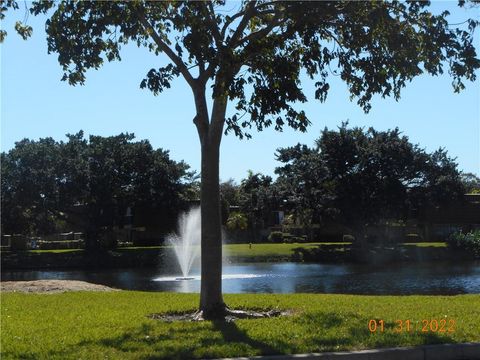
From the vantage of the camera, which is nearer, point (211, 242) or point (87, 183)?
point (211, 242)

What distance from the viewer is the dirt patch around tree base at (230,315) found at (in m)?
10.7

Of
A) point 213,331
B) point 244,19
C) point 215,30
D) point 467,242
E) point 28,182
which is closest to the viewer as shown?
point 213,331

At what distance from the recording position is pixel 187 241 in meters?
42.2

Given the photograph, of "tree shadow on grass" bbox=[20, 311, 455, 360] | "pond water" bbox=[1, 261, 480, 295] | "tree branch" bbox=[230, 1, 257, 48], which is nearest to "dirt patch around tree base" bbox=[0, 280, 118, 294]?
"pond water" bbox=[1, 261, 480, 295]

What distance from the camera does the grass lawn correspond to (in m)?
7.61

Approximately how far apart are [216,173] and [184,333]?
336 cm

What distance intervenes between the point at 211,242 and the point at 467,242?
41511mm

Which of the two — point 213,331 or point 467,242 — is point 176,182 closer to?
point 467,242

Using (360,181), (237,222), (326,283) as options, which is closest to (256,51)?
(326,283)

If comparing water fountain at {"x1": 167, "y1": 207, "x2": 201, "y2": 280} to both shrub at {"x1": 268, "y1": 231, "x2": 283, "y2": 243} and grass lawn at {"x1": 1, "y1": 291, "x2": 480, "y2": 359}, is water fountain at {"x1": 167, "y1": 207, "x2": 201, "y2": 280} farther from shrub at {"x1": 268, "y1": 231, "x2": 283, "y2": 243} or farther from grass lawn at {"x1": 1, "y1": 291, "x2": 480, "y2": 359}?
grass lawn at {"x1": 1, "y1": 291, "x2": 480, "y2": 359}

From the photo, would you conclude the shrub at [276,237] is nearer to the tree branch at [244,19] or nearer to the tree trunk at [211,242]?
the tree trunk at [211,242]

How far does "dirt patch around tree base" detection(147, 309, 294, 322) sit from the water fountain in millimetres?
17745

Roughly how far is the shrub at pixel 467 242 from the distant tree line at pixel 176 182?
3913mm

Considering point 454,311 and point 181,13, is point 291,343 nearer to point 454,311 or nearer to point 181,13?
point 454,311
